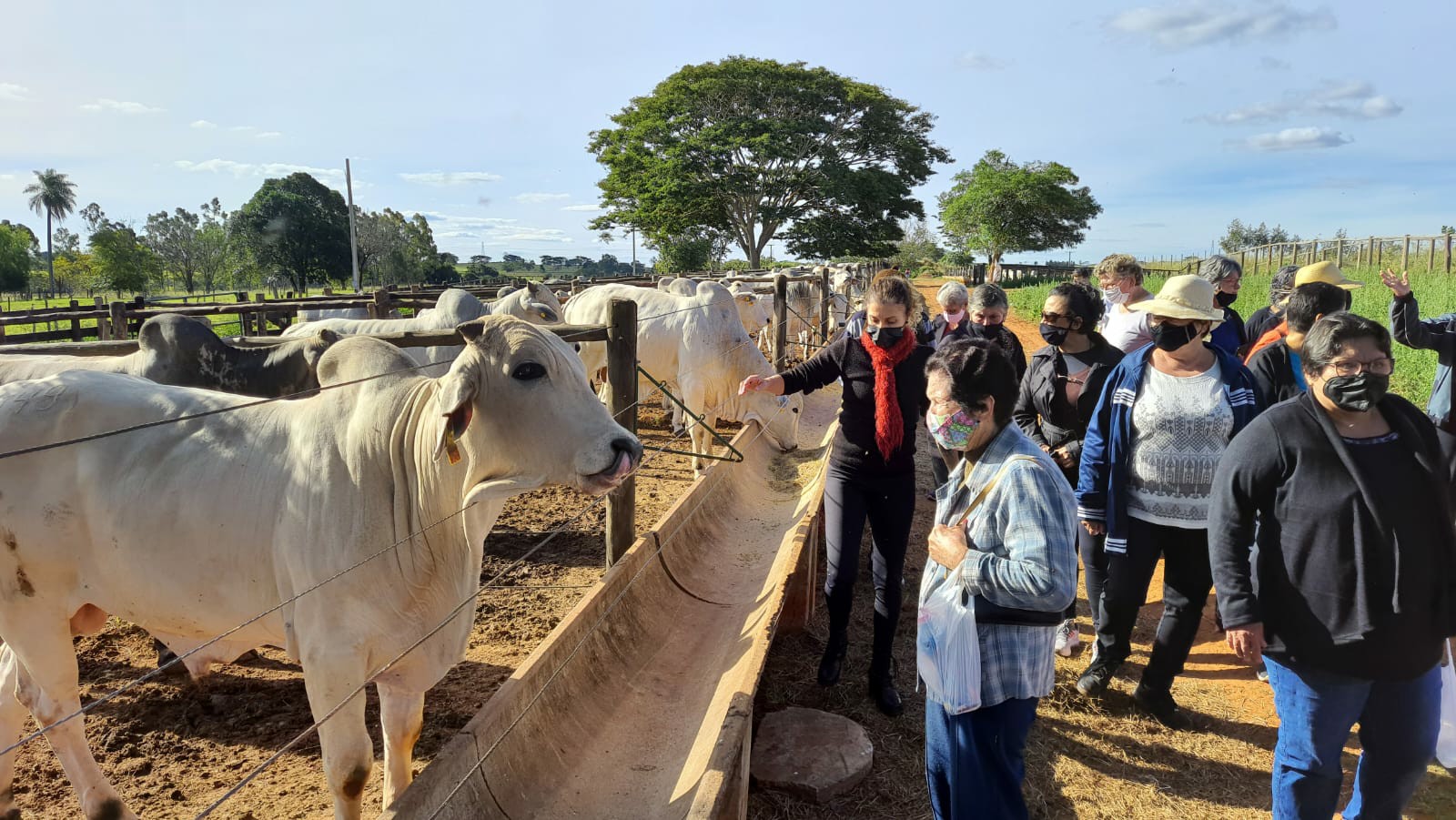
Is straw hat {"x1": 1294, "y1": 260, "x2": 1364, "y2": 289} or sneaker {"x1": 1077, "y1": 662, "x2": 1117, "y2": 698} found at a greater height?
straw hat {"x1": 1294, "y1": 260, "x2": 1364, "y2": 289}

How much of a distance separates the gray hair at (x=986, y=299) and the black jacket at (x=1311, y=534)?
2579 mm

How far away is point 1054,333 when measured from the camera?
398 centimetres

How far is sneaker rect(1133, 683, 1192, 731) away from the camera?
146 inches

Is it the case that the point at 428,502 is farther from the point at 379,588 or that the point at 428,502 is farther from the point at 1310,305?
the point at 1310,305

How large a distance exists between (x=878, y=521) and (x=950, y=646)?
1537 millimetres

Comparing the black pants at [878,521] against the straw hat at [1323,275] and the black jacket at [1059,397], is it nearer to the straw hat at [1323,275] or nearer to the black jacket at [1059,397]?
the black jacket at [1059,397]

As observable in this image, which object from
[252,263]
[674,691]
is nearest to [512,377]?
[674,691]

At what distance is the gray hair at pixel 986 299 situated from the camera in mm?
4918

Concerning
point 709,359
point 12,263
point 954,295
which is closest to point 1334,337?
point 954,295

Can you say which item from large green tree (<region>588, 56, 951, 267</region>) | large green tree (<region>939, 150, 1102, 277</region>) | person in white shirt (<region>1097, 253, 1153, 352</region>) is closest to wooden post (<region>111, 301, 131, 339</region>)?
person in white shirt (<region>1097, 253, 1153, 352</region>)

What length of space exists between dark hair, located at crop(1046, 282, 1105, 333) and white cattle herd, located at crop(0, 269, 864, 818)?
266cm

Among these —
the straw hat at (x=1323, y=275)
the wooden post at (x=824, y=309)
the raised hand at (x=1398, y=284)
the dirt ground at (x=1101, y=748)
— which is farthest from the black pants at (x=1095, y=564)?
the wooden post at (x=824, y=309)

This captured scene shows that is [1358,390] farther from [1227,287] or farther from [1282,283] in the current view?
[1282,283]

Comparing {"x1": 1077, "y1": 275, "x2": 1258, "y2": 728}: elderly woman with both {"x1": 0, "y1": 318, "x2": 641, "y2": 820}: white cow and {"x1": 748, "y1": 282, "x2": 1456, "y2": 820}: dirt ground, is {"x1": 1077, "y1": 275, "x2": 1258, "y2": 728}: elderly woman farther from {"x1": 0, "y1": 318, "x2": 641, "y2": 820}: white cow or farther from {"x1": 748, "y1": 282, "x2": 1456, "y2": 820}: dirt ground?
{"x1": 0, "y1": 318, "x2": 641, "y2": 820}: white cow
